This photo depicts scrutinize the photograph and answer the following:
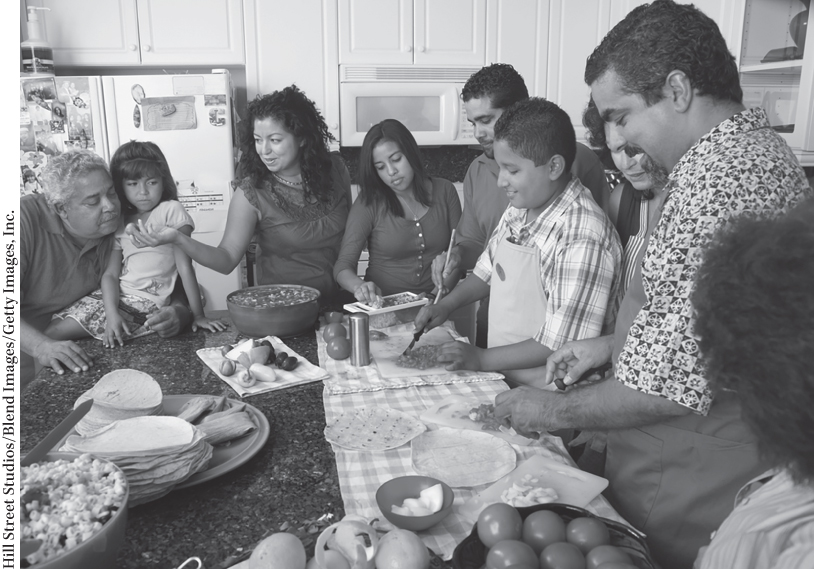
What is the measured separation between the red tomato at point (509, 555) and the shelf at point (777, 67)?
321 cm

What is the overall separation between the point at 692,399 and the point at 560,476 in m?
0.28

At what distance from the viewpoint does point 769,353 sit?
0.59 metres

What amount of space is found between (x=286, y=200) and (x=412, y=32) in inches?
85.3

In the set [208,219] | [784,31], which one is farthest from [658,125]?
[208,219]

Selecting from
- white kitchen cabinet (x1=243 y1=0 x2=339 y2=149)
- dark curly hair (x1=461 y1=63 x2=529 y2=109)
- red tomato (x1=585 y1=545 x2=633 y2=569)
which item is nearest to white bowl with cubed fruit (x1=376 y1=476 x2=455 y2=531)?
red tomato (x1=585 y1=545 x2=633 y2=569)

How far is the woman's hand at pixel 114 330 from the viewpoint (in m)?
1.91

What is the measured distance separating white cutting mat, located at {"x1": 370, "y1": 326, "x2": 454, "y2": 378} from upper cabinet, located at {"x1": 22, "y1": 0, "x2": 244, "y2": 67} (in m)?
2.71

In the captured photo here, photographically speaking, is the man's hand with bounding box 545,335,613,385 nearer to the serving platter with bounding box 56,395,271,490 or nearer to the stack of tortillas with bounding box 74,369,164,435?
the serving platter with bounding box 56,395,271,490

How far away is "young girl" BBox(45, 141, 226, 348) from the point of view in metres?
1.98

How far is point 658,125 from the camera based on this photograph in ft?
3.59

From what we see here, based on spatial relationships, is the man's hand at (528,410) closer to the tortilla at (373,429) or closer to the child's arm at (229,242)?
the tortilla at (373,429)

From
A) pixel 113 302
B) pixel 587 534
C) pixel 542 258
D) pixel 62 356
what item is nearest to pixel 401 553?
pixel 587 534

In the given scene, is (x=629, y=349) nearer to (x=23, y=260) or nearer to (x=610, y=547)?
(x=610, y=547)

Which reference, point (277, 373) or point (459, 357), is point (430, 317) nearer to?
point (459, 357)
